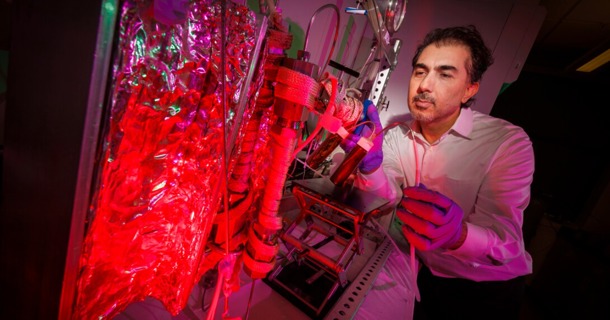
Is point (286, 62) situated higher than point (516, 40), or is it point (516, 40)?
point (516, 40)

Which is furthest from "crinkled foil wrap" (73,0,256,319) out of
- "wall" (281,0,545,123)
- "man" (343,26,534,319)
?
"wall" (281,0,545,123)

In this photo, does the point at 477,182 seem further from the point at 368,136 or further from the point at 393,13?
the point at 393,13

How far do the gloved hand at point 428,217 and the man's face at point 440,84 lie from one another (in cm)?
68

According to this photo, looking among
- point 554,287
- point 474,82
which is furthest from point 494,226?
point 554,287

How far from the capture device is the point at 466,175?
121cm

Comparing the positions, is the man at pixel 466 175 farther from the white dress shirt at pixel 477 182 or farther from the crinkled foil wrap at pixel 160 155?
the crinkled foil wrap at pixel 160 155

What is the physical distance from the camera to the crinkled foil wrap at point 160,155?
242 millimetres

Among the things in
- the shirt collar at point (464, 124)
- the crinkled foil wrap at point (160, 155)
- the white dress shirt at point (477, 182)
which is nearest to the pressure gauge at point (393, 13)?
the white dress shirt at point (477, 182)

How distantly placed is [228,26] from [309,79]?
0.14m

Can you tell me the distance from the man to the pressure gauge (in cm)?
29

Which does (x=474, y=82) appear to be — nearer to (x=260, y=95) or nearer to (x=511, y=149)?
(x=511, y=149)

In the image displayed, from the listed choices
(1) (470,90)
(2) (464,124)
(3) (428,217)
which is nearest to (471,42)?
(1) (470,90)

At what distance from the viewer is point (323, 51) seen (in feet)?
3.83

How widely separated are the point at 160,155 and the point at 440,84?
128cm
